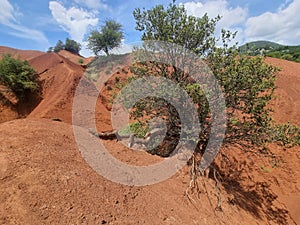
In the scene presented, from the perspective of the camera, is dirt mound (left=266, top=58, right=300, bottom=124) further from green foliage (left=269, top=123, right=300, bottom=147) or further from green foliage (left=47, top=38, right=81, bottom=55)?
green foliage (left=47, top=38, right=81, bottom=55)

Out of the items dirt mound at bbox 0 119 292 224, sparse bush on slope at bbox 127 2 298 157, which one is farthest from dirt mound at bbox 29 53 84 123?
sparse bush on slope at bbox 127 2 298 157

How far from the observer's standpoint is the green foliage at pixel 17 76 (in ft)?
36.9

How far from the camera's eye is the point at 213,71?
4758mm

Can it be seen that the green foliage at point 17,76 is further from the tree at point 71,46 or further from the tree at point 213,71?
the tree at point 71,46

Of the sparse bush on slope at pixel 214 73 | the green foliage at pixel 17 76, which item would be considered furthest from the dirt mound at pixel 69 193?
the green foliage at pixel 17 76

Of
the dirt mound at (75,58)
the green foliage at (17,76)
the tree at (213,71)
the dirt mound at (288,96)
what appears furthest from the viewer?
the dirt mound at (75,58)

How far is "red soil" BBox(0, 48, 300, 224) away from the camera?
2.57 metres

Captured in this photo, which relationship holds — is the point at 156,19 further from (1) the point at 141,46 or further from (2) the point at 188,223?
(2) the point at 188,223

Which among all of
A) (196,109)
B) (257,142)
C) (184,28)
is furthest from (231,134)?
(184,28)

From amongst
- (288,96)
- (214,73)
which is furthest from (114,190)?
(288,96)

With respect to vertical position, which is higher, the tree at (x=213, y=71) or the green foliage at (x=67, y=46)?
the green foliage at (x=67, y=46)

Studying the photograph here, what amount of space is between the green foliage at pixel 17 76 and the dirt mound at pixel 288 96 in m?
14.5

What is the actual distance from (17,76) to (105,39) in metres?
12.4

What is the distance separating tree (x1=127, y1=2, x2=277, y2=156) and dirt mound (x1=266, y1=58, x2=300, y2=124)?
4.16 metres
